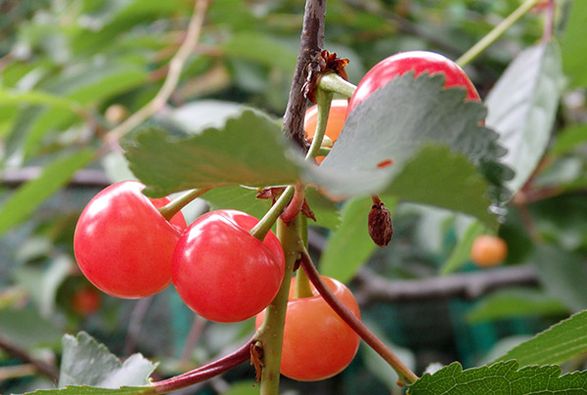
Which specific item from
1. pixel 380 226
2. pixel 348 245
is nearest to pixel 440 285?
pixel 348 245

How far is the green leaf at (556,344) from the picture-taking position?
0.42m

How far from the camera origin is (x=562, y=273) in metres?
1.38

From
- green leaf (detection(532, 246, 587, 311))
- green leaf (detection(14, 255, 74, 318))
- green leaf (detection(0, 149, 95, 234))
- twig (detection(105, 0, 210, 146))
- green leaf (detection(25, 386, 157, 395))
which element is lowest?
green leaf (detection(14, 255, 74, 318))

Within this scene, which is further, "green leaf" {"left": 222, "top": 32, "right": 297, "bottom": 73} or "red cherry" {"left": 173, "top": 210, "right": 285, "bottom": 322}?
"green leaf" {"left": 222, "top": 32, "right": 297, "bottom": 73}

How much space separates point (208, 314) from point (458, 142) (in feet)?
0.44

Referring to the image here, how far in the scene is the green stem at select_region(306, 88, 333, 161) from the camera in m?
0.35

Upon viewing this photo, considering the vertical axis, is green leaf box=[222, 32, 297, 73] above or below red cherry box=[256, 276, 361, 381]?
below

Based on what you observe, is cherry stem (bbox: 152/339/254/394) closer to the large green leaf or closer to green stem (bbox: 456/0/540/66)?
the large green leaf

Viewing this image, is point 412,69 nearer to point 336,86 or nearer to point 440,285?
point 336,86

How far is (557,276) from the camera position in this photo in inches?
54.1

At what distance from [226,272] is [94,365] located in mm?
168

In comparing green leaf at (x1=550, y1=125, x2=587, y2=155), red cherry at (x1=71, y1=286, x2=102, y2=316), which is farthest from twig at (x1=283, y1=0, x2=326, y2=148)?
red cherry at (x1=71, y1=286, x2=102, y2=316)

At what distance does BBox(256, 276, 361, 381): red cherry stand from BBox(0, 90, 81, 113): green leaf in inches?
28.8

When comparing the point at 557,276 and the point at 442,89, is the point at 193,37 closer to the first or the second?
the point at 557,276
